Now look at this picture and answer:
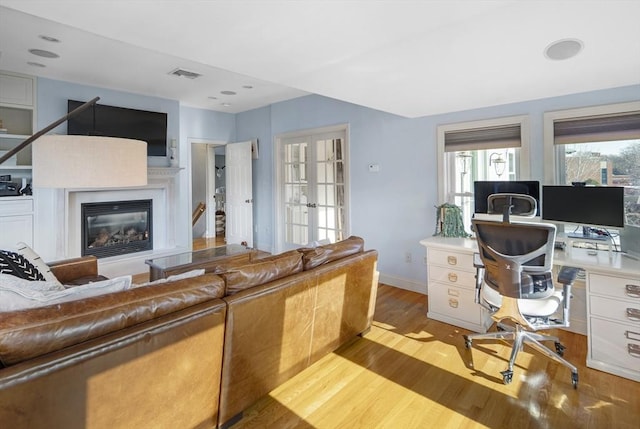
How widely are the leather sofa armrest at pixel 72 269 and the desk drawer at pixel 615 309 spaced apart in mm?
3949

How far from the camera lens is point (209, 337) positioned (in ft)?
5.02

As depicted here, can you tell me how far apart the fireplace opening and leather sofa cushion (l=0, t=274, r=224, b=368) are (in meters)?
3.97

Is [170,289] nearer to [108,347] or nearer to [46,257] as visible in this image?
[108,347]

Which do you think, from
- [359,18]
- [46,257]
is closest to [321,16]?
[359,18]

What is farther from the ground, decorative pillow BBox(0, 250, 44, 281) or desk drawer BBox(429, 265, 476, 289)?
decorative pillow BBox(0, 250, 44, 281)

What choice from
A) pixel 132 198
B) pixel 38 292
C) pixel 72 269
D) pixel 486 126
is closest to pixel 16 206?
pixel 132 198

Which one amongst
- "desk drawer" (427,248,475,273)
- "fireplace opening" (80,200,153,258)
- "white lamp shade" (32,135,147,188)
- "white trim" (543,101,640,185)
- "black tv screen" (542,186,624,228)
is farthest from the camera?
"fireplace opening" (80,200,153,258)

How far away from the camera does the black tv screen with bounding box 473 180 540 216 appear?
112 inches

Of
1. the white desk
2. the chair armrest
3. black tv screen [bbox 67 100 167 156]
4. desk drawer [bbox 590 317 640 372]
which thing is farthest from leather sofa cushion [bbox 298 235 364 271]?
black tv screen [bbox 67 100 167 156]

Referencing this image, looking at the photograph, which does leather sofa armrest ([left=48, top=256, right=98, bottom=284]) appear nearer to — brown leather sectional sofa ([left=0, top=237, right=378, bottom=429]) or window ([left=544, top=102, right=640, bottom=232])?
brown leather sectional sofa ([left=0, top=237, right=378, bottom=429])

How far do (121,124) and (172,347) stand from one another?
173 inches

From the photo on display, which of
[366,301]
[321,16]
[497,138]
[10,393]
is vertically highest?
[321,16]

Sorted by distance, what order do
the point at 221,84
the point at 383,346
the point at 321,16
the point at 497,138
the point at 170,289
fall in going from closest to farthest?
1. the point at 170,289
2. the point at 321,16
3. the point at 383,346
4. the point at 497,138
5. the point at 221,84

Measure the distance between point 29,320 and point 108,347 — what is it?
27 centimetres
